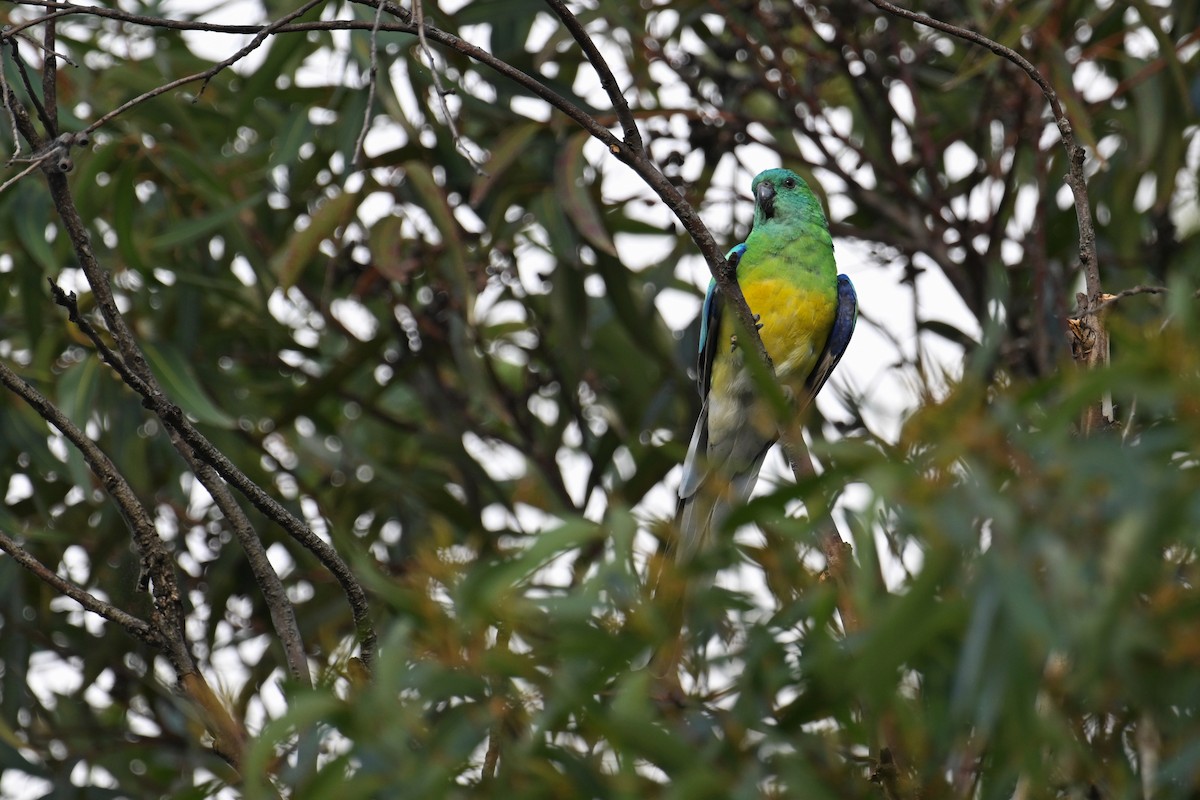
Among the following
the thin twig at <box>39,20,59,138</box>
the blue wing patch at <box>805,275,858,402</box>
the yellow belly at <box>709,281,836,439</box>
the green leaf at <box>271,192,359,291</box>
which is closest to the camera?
the thin twig at <box>39,20,59,138</box>

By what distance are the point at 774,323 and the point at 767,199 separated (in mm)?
363

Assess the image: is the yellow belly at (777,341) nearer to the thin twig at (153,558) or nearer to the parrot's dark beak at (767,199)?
the parrot's dark beak at (767,199)

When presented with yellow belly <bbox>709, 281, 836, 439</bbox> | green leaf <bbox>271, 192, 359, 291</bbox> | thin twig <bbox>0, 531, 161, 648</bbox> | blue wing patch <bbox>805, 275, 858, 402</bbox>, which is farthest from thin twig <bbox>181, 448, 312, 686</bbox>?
blue wing patch <bbox>805, 275, 858, 402</bbox>

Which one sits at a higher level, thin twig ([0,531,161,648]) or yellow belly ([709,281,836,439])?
yellow belly ([709,281,836,439])

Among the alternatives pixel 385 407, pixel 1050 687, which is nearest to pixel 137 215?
pixel 385 407

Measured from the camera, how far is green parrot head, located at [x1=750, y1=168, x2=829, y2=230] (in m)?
3.77

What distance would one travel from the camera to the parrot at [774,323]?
3.62m

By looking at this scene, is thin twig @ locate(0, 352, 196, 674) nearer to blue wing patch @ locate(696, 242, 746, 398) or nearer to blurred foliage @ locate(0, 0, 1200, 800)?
blurred foliage @ locate(0, 0, 1200, 800)

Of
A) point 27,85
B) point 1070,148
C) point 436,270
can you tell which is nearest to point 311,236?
point 436,270

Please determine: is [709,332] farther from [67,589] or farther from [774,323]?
[67,589]

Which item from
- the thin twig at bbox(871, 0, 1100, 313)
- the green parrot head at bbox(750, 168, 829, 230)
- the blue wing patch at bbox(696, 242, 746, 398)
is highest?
the green parrot head at bbox(750, 168, 829, 230)

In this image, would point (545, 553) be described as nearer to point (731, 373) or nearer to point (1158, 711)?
point (1158, 711)

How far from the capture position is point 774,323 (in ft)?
12.1

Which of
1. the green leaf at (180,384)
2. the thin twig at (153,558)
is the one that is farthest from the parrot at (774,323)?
the thin twig at (153,558)
